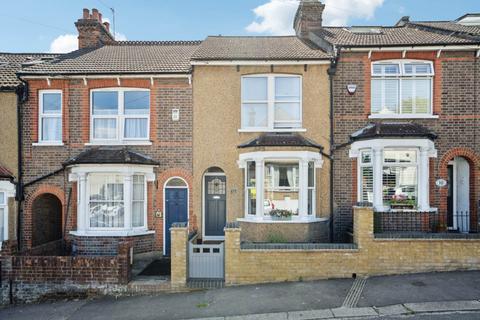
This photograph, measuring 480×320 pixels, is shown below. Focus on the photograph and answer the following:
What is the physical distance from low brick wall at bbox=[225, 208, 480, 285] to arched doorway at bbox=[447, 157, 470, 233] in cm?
300

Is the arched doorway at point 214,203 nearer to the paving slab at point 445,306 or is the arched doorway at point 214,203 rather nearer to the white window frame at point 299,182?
the white window frame at point 299,182

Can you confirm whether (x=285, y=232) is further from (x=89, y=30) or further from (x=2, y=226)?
(x=89, y=30)

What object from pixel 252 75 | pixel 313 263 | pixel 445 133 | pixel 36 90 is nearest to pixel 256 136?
pixel 252 75

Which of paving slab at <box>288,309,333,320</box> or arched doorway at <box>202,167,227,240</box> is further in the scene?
arched doorway at <box>202,167,227,240</box>

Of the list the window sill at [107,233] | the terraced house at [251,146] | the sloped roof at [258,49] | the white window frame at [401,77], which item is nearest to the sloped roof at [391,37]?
the terraced house at [251,146]

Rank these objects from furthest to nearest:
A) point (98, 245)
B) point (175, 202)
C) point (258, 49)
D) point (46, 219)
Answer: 1. point (258, 49)
2. point (46, 219)
3. point (175, 202)
4. point (98, 245)

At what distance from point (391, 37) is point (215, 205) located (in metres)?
8.49

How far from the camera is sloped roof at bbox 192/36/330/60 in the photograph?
1101 cm

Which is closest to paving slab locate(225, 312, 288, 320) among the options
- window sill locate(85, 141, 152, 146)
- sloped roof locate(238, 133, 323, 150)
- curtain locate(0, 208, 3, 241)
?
sloped roof locate(238, 133, 323, 150)

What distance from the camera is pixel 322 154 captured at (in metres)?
10.9

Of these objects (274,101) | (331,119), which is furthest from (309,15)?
(331,119)

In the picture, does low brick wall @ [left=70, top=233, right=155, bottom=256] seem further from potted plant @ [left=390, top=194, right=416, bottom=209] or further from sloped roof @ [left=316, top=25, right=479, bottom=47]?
sloped roof @ [left=316, top=25, right=479, bottom=47]

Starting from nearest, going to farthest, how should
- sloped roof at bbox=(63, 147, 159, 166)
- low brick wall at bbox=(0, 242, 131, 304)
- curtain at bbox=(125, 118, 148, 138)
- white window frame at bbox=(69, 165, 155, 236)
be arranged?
1. low brick wall at bbox=(0, 242, 131, 304)
2. sloped roof at bbox=(63, 147, 159, 166)
3. white window frame at bbox=(69, 165, 155, 236)
4. curtain at bbox=(125, 118, 148, 138)

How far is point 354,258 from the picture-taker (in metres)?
8.36
